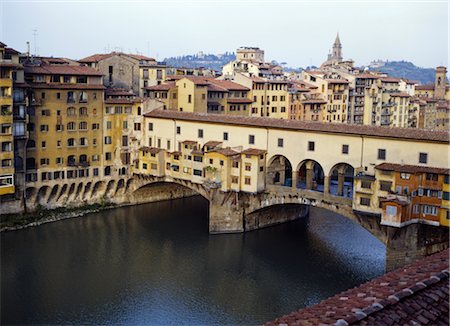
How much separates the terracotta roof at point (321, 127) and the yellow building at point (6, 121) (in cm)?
1021

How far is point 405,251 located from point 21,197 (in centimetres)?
2339

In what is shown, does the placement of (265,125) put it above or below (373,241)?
above

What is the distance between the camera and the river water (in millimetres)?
25766

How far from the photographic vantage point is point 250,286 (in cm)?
2912

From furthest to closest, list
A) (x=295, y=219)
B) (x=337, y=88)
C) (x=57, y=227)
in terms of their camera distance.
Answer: (x=337, y=88) → (x=295, y=219) → (x=57, y=227)

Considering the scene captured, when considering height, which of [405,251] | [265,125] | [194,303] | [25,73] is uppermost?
[25,73]

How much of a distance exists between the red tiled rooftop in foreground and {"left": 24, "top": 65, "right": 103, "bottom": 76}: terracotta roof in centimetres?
3126

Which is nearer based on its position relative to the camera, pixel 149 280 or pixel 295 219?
pixel 149 280

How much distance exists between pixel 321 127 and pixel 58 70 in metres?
18.0

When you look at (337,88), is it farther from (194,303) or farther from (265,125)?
(194,303)

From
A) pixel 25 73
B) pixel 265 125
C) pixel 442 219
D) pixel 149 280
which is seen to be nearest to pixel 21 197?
pixel 25 73

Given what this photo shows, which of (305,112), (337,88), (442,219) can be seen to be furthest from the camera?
(337,88)

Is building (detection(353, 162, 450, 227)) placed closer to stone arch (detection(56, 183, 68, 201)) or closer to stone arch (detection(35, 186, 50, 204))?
stone arch (detection(56, 183, 68, 201))

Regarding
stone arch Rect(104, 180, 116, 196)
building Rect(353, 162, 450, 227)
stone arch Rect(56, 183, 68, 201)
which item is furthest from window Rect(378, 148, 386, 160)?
stone arch Rect(56, 183, 68, 201)
